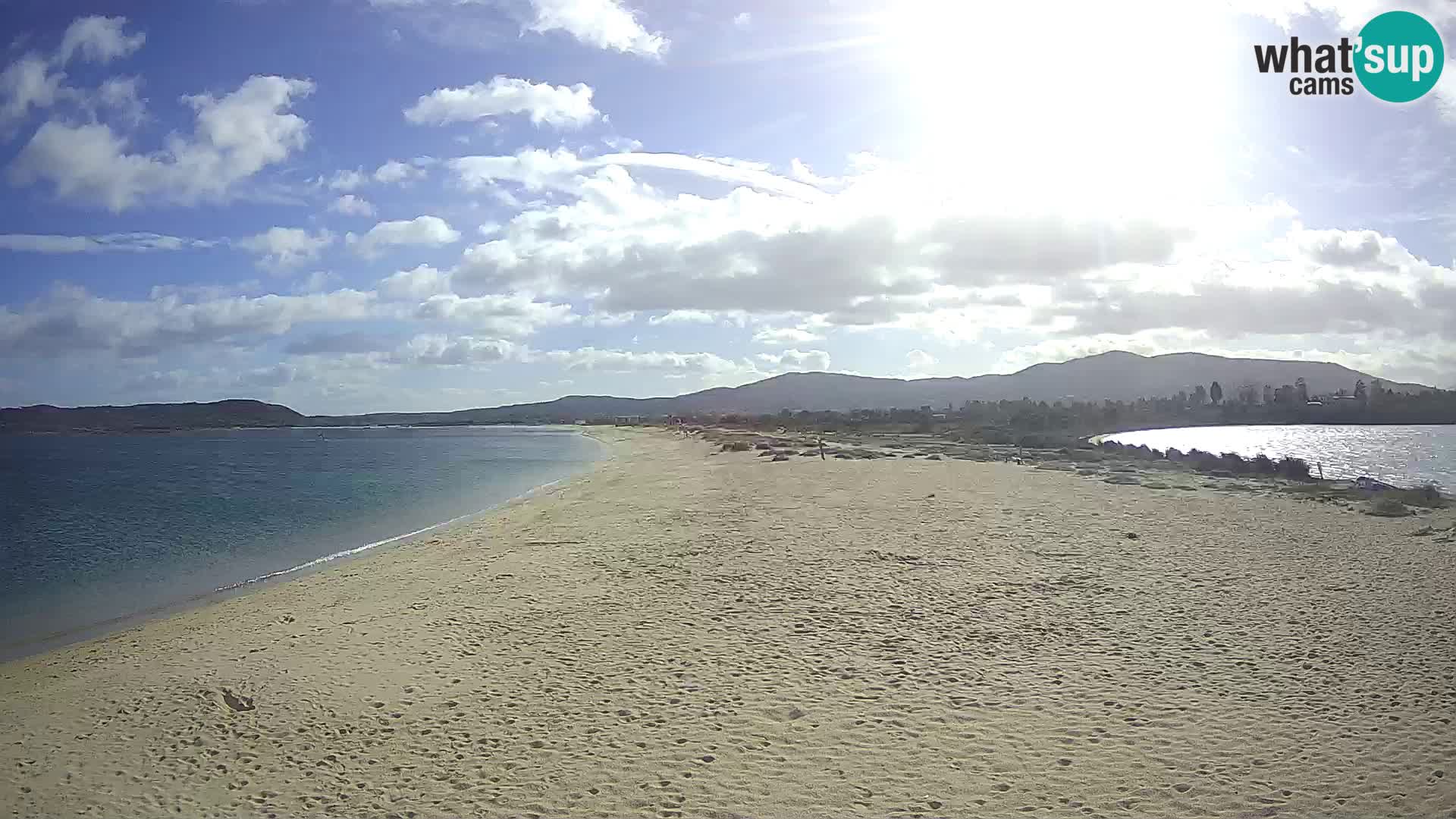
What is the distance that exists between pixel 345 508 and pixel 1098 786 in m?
27.6

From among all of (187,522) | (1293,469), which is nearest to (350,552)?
(187,522)

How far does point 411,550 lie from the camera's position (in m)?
17.6

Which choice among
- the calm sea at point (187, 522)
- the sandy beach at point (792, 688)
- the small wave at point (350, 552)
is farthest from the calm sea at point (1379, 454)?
the calm sea at point (187, 522)

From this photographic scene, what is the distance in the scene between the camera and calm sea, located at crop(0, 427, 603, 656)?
15070mm

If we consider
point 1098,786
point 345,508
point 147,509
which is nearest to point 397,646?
point 1098,786

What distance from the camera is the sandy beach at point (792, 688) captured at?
5.69m

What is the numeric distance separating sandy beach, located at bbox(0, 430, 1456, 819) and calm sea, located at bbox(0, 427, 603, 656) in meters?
2.92

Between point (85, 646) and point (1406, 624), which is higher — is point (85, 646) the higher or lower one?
the lower one

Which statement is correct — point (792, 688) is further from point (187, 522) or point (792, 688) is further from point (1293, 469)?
point (1293, 469)

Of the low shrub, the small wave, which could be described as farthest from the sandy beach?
the low shrub

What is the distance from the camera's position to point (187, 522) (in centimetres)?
2561

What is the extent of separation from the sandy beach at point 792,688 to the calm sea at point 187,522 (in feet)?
9.57

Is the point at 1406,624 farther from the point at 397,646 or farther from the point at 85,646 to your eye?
the point at 85,646

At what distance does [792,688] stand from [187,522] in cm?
2509
